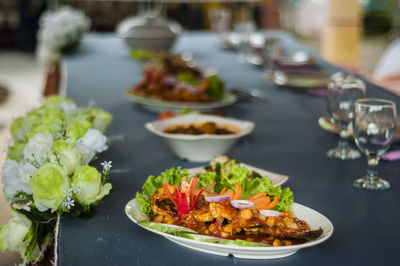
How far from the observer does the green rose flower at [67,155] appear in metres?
0.99

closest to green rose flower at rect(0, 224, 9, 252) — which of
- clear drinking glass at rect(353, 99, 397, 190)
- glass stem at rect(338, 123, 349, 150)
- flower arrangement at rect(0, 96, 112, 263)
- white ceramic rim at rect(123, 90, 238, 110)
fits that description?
flower arrangement at rect(0, 96, 112, 263)

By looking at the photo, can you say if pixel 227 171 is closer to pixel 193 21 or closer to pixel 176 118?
pixel 176 118

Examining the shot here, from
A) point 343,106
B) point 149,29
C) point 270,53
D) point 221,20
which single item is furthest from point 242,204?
point 221,20

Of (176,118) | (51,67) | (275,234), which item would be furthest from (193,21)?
(275,234)

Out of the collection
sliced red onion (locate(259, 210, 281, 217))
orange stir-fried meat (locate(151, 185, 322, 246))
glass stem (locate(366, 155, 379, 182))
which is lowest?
glass stem (locate(366, 155, 379, 182))

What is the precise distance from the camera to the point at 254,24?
4.14 m

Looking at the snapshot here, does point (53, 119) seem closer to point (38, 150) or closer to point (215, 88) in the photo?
point (38, 150)

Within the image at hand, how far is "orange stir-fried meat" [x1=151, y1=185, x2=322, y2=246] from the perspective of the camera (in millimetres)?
826

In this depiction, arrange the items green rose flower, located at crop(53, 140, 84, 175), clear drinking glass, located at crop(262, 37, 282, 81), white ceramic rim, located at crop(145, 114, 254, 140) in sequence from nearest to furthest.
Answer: green rose flower, located at crop(53, 140, 84, 175) < white ceramic rim, located at crop(145, 114, 254, 140) < clear drinking glass, located at crop(262, 37, 282, 81)

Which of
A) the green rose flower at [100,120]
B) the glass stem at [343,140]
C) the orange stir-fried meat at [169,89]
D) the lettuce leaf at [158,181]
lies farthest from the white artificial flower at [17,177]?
the orange stir-fried meat at [169,89]

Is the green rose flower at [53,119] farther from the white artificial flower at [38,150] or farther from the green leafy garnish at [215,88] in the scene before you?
the green leafy garnish at [215,88]

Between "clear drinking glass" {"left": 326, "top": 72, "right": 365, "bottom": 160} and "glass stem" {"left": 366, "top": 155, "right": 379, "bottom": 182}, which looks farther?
"clear drinking glass" {"left": 326, "top": 72, "right": 365, "bottom": 160}

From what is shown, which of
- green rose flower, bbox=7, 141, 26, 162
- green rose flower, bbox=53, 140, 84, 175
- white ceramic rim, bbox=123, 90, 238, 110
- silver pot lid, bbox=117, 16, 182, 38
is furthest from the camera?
silver pot lid, bbox=117, 16, 182, 38

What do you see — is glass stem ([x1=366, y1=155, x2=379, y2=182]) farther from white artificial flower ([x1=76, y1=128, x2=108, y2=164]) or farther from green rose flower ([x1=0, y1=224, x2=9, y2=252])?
green rose flower ([x1=0, y1=224, x2=9, y2=252])
